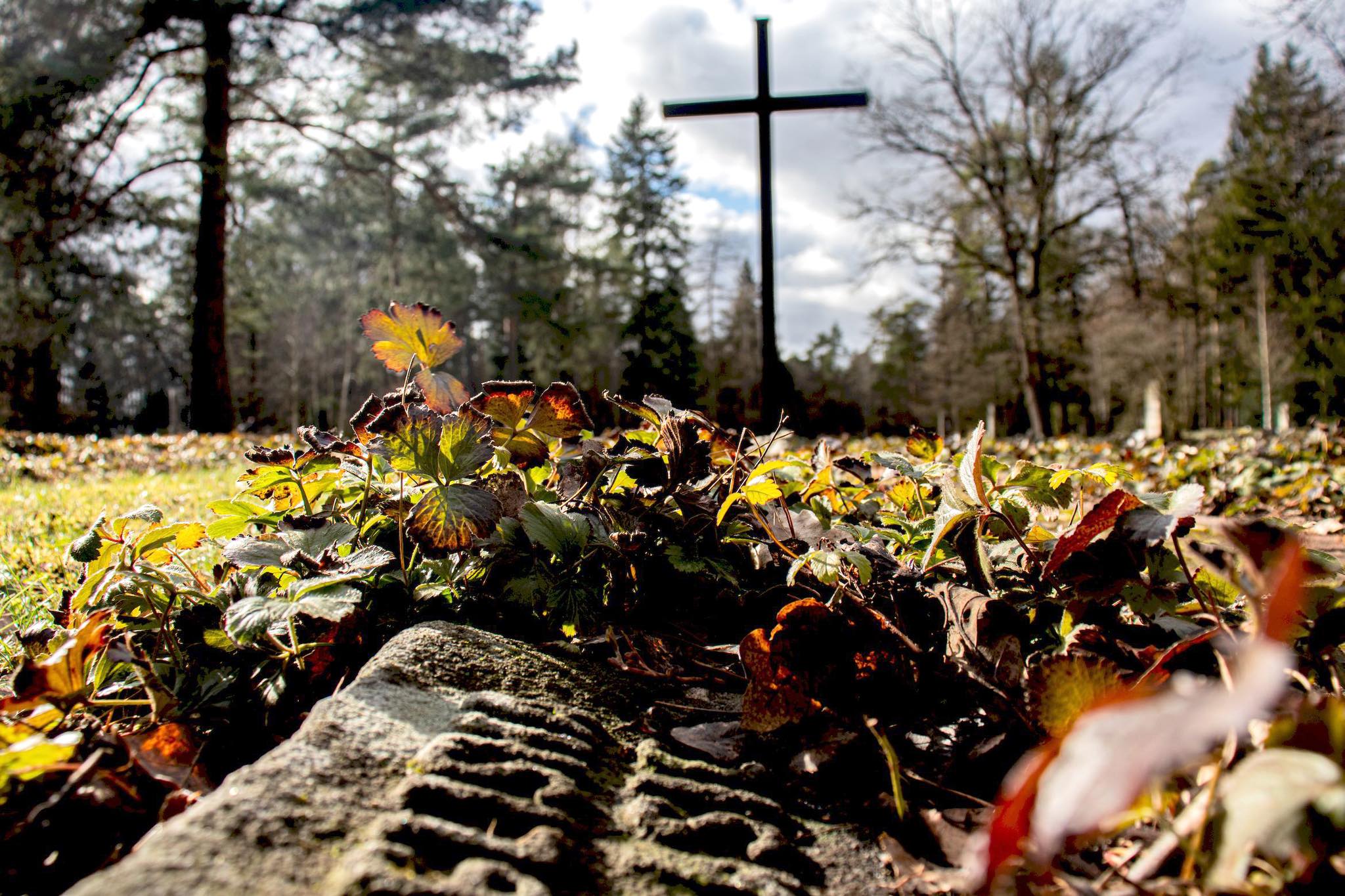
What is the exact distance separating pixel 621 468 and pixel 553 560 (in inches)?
7.8

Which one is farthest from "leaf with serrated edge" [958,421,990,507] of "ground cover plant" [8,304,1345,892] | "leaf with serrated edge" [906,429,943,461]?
"leaf with serrated edge" [906,429,943,461]

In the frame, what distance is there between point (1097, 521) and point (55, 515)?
11.2 feet

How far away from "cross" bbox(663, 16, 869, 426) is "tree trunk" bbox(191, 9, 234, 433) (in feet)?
29.5

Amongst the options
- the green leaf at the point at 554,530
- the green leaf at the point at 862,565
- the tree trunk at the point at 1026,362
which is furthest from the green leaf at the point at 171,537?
the tree trunk at the point at 1026,362

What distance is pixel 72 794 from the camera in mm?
622

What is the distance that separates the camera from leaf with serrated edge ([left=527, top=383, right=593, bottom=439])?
1084 mm

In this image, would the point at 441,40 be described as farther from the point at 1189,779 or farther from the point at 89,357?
Answer: the point at 89,357

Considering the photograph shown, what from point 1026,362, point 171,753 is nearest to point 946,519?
point 171,753

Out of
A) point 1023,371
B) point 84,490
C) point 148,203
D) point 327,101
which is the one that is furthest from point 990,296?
point 84,490

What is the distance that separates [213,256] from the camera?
11.7 meters

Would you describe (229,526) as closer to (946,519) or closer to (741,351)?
(946,519)

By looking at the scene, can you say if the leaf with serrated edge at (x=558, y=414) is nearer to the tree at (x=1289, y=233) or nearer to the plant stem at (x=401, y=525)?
the plant stem at (x=401, y=525)

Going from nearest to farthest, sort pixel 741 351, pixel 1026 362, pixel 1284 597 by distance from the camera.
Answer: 1. pixel 1284 597
2. pixel 1026 362
3. pixel 741 351

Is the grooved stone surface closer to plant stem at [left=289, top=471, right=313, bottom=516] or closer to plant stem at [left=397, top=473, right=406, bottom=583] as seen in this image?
plant stem at [left=397, top=473, right=406, bottom=583]
